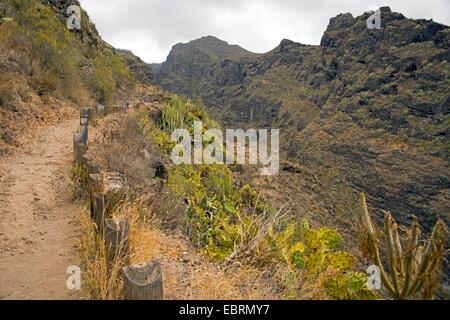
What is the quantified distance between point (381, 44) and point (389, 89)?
14.5m

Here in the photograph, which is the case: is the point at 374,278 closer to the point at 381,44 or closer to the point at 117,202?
the point at 117,202

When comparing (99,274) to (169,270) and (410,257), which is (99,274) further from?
(410,257)

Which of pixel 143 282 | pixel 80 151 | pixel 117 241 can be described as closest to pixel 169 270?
pixel 117 241

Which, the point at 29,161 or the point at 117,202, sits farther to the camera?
the point at 29,161

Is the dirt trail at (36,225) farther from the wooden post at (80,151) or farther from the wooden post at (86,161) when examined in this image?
the wooden post at (86,161)

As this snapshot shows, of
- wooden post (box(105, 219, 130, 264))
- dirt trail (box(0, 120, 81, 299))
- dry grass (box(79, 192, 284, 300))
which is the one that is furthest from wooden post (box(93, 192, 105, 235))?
wooden post (box(105, 219, 130, 264))

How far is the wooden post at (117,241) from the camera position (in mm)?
3169

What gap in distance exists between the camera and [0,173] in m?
6.10

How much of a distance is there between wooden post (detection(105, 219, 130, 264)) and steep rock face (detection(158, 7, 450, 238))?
60.0 feet

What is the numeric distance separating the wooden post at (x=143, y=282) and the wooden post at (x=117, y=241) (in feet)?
1.70

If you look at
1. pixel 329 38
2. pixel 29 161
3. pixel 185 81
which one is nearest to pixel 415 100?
pixel 329 38

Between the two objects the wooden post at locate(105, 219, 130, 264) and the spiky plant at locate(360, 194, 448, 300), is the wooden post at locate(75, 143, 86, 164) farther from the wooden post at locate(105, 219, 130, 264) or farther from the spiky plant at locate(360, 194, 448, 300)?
the spiky plant at locate(360, 194, 448, 300)

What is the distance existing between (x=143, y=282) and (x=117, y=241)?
2.23ft

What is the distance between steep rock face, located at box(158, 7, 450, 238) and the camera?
5391cm
